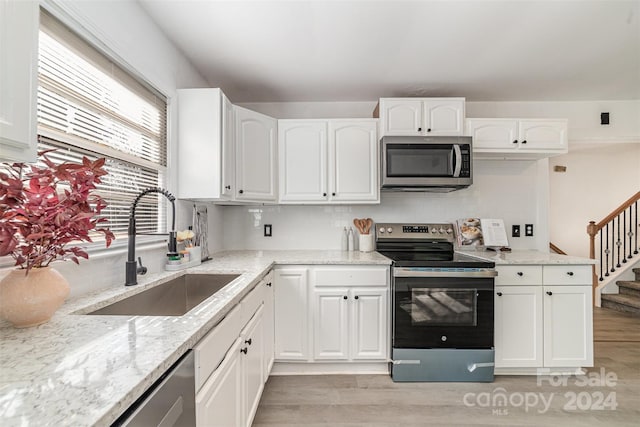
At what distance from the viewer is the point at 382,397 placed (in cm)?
203

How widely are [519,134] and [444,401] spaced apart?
Result: 7.37ft

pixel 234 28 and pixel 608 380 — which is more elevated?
pixel 234 28

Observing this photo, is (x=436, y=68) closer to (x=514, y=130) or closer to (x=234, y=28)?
(x=514, y=130)

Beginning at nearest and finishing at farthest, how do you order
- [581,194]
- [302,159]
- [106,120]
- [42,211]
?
1. [42,211]
2. [106,120]
3. [302,159]
4. [581,194]

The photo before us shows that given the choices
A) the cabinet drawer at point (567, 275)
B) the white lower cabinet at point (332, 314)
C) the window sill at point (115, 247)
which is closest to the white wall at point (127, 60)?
the window sill at point (115, 247)

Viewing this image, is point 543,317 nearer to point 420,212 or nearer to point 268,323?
point 420,212

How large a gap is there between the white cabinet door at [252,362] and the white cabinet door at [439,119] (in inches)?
79.1

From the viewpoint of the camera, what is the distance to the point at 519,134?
2.63 meters

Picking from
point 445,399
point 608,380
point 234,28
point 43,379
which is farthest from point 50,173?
point 608,380

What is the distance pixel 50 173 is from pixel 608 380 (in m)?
3.50

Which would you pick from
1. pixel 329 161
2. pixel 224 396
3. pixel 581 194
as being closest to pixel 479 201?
pixel 329 161

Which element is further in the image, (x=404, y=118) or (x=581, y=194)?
(x=581, y=194)

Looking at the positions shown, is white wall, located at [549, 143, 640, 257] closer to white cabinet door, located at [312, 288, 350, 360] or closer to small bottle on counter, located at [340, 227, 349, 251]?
small bottle on counter, located at [340, 227, 349, 251]

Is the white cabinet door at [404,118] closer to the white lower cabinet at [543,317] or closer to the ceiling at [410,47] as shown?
the ceiling at [410,47]
